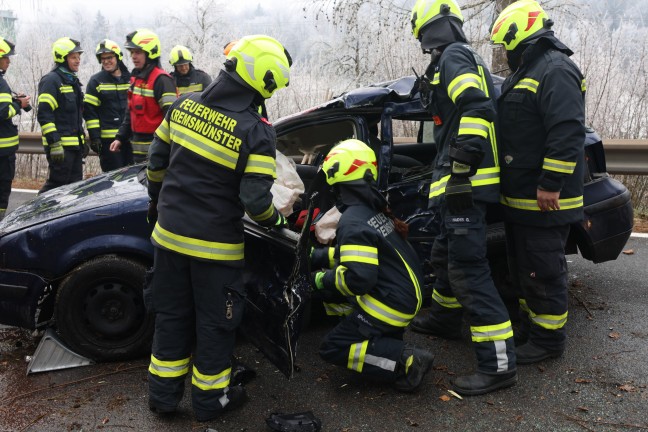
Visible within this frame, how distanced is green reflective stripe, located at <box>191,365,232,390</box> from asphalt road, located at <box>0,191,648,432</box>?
19 centimetres

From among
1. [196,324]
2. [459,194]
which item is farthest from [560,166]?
[196,324]

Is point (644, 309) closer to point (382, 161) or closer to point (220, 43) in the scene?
point (382, 161)

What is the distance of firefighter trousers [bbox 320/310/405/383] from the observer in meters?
3.29

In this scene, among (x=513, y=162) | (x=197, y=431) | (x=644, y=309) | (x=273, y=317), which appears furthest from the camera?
(x=644, y=309)

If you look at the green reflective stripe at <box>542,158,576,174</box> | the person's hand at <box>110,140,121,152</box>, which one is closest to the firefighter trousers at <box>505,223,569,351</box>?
the green reflective stripe at <box>542,158,576,174</box>

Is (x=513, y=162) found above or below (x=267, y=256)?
above

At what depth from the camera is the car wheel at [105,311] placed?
11.6 feet

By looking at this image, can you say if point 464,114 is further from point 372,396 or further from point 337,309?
point 372,396

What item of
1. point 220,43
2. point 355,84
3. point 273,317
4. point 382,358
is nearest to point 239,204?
point 273,317

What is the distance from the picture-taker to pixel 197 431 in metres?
3.01

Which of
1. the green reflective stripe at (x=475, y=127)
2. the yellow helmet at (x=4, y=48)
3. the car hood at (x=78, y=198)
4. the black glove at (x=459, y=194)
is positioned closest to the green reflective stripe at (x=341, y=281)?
the black glove at (x=459, y=194)

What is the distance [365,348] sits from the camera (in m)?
3.32

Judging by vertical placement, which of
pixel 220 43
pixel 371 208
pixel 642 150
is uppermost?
pixel 371 208

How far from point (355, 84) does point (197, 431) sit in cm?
1495
